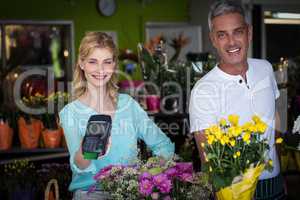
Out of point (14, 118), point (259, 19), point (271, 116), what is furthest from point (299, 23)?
point (271, 116)

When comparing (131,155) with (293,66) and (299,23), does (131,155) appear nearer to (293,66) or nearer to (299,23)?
(293,66)

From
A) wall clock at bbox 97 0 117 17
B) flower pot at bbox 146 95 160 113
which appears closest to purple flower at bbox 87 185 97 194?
flower pot at bbox 146 95 160 113

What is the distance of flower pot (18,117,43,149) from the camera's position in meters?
4.07

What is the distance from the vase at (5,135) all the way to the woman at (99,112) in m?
1.71

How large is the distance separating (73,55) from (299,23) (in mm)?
3327

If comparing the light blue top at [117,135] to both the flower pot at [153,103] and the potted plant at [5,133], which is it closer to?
the flower pot at [153,103]

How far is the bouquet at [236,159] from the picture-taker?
1736mm

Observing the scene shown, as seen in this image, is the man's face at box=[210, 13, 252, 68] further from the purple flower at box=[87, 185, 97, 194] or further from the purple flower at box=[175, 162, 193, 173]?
the purple flower at box=[87, 185, 97, 194]

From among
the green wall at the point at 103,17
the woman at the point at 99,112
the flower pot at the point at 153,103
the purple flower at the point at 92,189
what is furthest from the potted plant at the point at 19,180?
the green wall at the point at 103,17

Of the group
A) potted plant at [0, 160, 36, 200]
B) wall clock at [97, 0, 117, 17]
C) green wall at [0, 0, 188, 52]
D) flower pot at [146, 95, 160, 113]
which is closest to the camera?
potted plant at [0, 160, 36, 200]

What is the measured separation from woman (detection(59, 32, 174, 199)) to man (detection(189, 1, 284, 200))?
10.6 inches

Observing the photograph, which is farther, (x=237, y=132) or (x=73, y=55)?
(x=73, y=55)

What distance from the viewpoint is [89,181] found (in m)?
2.36

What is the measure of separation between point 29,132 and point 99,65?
190 cm
